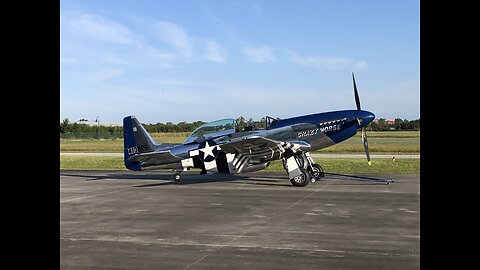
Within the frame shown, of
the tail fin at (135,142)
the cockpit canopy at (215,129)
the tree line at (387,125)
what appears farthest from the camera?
the tree line at (387,125)

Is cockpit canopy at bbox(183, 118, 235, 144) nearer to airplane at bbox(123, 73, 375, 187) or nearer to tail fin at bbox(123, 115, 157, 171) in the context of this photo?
airplane at bbox(123, 73, 375, 187)

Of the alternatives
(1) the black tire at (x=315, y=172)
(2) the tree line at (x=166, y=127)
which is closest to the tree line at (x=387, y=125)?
(2) the tree line at (x=166, y=127)

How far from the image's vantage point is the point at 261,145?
53.2 feet

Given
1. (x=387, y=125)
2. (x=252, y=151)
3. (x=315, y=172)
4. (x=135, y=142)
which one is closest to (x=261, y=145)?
(x=252, y=151)

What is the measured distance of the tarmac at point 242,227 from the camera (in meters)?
6.51

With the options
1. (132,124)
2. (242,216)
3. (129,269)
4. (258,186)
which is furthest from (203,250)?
(132,124)

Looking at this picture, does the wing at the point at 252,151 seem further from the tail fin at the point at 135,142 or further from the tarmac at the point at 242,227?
the tail fin at the point at 135,142

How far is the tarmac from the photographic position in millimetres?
6508

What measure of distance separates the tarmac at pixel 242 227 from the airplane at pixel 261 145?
944 mm

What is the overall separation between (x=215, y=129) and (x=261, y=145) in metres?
2.52

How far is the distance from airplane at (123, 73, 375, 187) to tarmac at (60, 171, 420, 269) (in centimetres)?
94

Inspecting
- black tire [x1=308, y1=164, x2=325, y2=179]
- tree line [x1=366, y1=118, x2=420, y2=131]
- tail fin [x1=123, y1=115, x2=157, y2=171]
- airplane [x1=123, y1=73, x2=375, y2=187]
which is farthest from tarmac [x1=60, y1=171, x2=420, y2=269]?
tree line [x1=366, y1=118, x2=420, y2=131]

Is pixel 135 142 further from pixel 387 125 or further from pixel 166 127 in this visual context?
pixel 387 125
